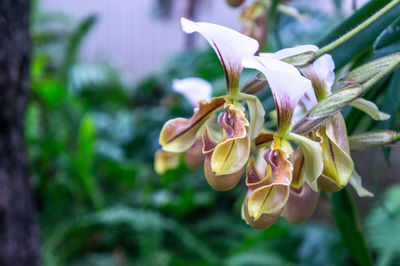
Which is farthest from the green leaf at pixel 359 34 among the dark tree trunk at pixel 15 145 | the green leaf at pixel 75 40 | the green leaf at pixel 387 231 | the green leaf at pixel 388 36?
the green leaf at pixel 75 40

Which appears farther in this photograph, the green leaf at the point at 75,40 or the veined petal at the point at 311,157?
the green leaf at the point at 75,40

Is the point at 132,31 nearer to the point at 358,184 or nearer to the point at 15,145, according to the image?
the point at 15,145

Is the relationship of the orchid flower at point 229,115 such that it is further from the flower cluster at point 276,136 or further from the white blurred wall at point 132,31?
the white blurred wall at point 132,31

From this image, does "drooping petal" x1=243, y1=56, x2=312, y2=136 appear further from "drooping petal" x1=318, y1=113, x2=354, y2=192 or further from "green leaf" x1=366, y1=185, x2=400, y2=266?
"green leaf" x1=366, y1=185, x2=400, y2=266

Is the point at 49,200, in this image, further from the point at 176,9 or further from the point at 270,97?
the point at 176,9

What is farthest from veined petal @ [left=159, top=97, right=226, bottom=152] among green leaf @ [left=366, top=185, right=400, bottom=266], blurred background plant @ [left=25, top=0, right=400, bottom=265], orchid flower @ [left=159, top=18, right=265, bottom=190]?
green leaf @ [left=366, top=185, right=400, bottom=266]

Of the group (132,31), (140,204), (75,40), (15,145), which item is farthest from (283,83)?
(132,31)
